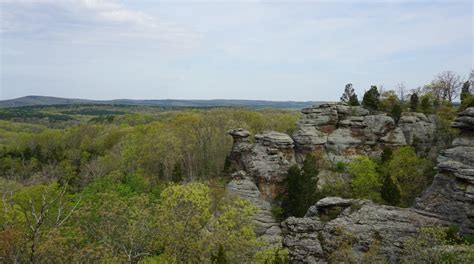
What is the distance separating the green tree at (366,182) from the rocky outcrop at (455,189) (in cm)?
730

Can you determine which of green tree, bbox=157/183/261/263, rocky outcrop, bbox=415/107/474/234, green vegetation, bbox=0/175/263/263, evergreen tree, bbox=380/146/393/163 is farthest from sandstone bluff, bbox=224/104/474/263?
green tree, bbox=157/183/261/263

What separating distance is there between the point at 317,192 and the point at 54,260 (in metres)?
33.0

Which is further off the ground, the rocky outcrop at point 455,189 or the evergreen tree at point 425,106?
the evergreen tree at point 425,106

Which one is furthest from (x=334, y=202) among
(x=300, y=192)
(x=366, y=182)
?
(x=366, y=182)

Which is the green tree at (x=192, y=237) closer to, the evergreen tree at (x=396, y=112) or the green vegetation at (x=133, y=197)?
the green vegetation at (x=133, y=197)

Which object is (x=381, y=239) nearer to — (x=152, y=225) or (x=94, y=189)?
(x=152, y=225)

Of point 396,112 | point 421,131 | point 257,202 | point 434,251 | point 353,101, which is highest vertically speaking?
point 353,101

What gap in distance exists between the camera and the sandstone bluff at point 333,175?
1323 inches

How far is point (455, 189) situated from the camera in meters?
35.8

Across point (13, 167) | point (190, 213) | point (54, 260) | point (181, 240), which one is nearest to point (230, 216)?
point (190, 213)

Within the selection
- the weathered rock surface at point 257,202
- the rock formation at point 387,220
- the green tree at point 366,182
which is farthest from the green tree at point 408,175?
the weathered rock surface at point 257,202

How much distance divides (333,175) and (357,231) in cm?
1951

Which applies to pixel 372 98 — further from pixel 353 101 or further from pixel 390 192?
pixel 390 192

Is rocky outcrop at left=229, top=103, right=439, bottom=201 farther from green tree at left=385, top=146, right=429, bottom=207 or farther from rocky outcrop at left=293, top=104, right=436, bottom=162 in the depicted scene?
green tree at left=385, top=146, right=429, bottom=207
